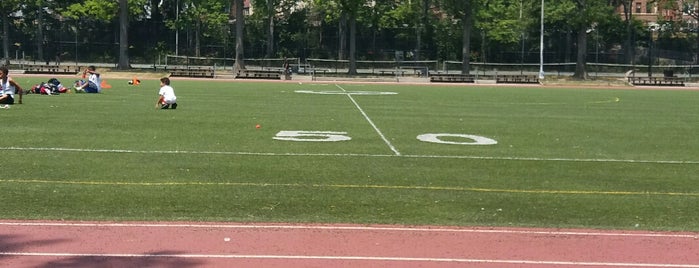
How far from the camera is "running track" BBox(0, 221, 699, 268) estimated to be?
8.80 meters

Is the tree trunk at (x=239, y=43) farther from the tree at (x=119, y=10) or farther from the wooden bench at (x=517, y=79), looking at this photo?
the wooden bench at (x=517, y=79)

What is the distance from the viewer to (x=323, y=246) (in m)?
9.45

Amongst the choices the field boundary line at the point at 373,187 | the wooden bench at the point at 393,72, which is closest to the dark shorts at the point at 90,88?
the field boundary line at the point at 373,187

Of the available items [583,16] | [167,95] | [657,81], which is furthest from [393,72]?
[167,95]

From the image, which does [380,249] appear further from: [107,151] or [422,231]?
[107,151]

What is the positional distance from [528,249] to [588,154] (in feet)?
30.2

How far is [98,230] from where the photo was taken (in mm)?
10000

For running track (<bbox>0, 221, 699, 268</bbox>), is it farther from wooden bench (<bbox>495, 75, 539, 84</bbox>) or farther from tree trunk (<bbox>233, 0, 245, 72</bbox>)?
tree trunk (<bbox>233, 0, 245, 72</bbox>)

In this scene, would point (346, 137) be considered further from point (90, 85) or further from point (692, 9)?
point (692, 9)

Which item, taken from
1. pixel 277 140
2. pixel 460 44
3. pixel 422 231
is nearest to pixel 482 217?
pixel 422 231

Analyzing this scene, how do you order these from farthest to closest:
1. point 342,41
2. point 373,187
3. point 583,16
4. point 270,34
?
point 270,34 < point 342,41 < point 583,16 < point 373,187

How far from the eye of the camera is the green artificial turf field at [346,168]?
37.6 ft

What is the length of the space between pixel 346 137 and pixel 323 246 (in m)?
11.1

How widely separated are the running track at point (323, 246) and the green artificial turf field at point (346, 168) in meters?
0.57
